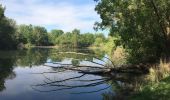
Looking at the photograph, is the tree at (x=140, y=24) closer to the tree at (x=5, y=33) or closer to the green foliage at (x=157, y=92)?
the green foliage at (x=157, y=92)

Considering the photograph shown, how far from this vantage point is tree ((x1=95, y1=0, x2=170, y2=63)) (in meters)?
23.8

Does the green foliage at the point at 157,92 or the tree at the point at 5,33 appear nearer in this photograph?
the green foliage at the point at 157,92

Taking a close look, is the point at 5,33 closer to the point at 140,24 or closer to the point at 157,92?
the point at 140,24

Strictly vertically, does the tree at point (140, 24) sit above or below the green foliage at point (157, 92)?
above

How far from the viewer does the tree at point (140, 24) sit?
23.8 metres

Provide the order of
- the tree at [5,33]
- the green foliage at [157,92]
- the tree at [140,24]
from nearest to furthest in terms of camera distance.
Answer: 1. the green foliage at [157,92]
2. the tree at [140,24]
3. the tree at [5,33]

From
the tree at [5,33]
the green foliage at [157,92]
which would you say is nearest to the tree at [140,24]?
the green foliage at [157,92]

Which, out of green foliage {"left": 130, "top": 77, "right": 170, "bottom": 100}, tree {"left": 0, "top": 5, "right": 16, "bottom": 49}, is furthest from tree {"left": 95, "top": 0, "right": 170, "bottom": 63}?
tree {"left": 0, "top": 5, "right": 16, "bottom": 49}

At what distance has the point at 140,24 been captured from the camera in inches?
952

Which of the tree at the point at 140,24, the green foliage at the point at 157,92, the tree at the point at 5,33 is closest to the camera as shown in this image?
the green foliage at the point at 157,92

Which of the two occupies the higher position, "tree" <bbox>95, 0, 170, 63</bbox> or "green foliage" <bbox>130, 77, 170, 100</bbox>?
"tree" <bbox>95, 0, 170, 63</bbox>

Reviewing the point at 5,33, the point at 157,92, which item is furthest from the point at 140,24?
the point at 5,33

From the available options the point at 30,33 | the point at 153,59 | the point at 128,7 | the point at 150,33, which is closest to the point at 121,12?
the point at 128,7

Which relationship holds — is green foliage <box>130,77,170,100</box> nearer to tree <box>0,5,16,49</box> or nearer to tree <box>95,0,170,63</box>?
tree <box>95,0,170,63</box>
